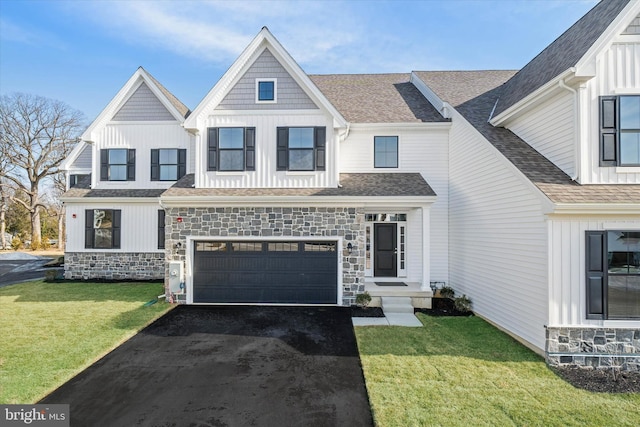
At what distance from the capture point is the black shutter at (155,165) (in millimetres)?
13062

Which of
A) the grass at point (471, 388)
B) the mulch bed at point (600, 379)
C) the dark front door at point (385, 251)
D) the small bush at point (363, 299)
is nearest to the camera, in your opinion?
the grass at point (471, 388)

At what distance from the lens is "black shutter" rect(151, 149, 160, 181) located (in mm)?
13062

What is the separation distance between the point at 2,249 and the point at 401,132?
125 ft

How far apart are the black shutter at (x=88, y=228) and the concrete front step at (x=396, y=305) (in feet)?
42.1

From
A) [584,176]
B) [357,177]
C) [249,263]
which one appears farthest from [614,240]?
[249,263]

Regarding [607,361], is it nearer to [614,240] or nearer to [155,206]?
[614,240]

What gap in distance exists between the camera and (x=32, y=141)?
94.3 feet

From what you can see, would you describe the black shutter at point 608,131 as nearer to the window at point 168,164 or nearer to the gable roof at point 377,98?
the gable roof at point 377,98

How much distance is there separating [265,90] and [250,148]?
2.05m

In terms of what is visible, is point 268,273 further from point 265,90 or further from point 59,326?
point 265,90

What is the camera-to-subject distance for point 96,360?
19.0ft

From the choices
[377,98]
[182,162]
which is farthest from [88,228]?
[377,98]

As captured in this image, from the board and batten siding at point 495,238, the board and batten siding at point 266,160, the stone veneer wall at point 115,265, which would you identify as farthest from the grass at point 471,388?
the stone veneer wall at point 115,265

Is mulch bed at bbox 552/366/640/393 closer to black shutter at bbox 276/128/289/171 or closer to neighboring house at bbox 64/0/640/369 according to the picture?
neighboring house at bbox 64/0/640/369
